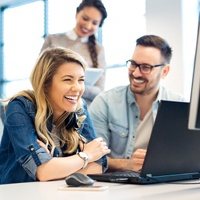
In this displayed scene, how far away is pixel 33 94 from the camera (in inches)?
68.7

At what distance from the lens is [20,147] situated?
4.92 ft

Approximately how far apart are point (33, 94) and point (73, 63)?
0.75 ft

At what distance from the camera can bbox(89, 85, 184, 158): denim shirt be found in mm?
2037

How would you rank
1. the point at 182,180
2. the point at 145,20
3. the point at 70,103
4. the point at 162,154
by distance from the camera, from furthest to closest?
1. the point at 145,20
2. the point at 70,103
3. the point at 182,180
4. the point at 162,154

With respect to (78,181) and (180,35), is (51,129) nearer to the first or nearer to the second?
(78,181)

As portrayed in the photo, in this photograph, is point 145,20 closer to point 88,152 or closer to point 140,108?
point 140,108

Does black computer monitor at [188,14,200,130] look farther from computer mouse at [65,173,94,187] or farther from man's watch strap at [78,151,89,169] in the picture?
man's watch strap at [78,151,89,169]

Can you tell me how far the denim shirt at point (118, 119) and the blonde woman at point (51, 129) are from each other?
8.6 inches

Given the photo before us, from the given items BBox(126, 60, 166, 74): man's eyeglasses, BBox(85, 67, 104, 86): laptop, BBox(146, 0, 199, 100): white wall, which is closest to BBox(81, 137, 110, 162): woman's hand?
BBox(126, 60, 166, 74): man's eyeglasses

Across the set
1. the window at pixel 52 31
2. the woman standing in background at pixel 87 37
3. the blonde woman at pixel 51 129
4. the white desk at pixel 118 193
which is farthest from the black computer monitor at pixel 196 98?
the window at pixel 52 31

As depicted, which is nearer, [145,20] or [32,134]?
[32,134]

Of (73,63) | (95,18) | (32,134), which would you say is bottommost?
(32,134)

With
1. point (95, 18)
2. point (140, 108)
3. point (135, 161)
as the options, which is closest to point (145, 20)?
point (95, 18)

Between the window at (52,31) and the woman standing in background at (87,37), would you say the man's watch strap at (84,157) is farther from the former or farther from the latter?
the window at (52,31)
